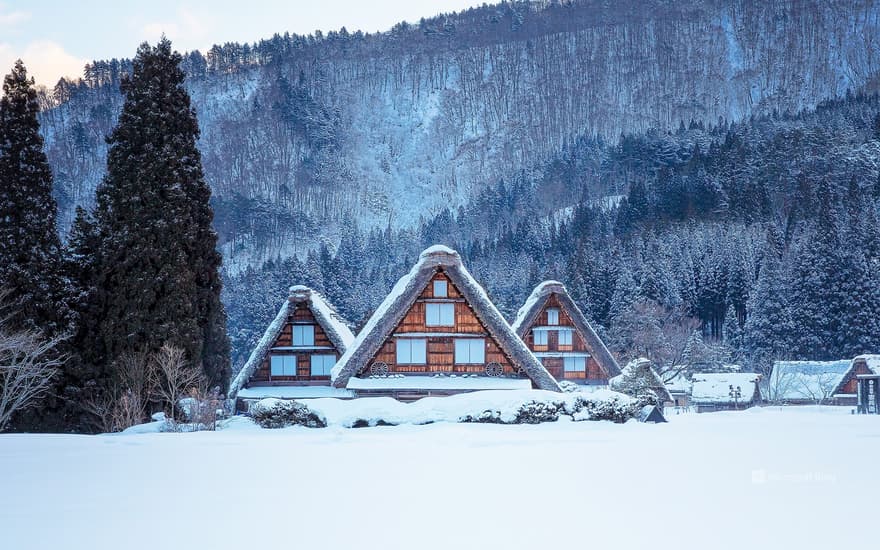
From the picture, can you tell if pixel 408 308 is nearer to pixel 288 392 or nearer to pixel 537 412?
pixel 288 392

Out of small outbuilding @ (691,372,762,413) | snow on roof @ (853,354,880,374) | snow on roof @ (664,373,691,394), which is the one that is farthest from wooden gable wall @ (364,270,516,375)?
snow on roof @ (664,373,691,394)

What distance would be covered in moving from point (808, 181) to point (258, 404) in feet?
425

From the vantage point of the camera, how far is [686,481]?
1178cm

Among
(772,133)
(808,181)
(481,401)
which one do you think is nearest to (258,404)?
(481,401)

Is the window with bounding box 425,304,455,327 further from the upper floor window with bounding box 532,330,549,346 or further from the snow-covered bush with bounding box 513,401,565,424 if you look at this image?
the upper floor window with bounding box 532,330,549,346

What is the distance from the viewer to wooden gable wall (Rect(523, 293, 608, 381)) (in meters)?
48.4

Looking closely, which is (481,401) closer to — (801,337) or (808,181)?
(801,337)

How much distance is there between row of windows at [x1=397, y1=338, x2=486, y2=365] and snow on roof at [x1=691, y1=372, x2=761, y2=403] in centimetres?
3993

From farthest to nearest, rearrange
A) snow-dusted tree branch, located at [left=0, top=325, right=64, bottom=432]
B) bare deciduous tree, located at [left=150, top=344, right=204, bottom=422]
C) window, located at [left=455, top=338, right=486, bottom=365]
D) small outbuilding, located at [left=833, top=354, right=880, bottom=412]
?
1. small outbuilding, located at [left=833, top=354, right=880, bottom=412]
2. window, located at [left=455, top=338, right=486, bottom=365]
3. bare deciduous tree, located at [left=150, top=344, right=204, bottom=422]
4. snow-dusted tree branch, located at [left=0, top=325, right=64, bottom=432]

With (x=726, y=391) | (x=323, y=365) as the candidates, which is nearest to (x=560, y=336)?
(x=323, y=365)

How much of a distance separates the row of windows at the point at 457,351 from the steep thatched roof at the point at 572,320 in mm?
15292

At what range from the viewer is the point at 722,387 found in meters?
66.7

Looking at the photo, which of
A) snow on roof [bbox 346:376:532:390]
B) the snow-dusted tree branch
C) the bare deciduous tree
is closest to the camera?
the snow-dusted tree branch

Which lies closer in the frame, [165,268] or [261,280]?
[165,268]
